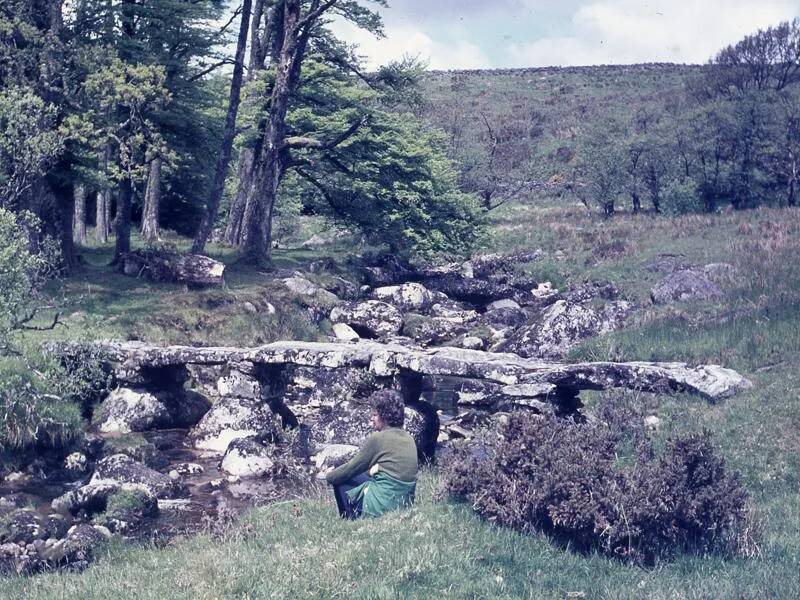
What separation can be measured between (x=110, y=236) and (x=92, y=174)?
17.6m

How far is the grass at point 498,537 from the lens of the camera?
6746mm

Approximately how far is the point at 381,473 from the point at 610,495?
2.79 metres

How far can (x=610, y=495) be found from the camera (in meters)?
7.65

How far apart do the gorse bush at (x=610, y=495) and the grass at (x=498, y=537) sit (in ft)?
0.79

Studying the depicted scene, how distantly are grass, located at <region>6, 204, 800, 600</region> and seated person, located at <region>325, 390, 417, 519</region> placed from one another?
0.32 metres

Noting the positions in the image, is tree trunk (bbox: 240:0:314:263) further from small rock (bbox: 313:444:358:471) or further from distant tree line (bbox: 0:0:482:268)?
small rock (bbox: 313:444:358:471)

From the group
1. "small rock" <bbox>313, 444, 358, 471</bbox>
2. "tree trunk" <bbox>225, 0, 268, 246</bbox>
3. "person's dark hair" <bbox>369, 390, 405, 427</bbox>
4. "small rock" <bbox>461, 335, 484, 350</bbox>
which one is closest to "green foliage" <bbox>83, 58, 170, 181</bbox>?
"tree trunk" <bbox>225, 0, 268, 246</bbox>

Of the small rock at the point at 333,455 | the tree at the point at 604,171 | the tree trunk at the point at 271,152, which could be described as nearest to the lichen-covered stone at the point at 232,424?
the small rock at the point at 333,455

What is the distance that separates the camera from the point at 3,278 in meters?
11.8

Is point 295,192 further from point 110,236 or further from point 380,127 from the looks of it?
point 110,236

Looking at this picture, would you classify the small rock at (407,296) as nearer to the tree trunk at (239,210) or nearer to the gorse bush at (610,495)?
the tree trunk at (239,210)

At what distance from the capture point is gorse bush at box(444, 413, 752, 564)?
24.8ft

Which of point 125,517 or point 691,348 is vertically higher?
point 691,348

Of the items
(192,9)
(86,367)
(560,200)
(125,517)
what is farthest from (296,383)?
(560,200)
